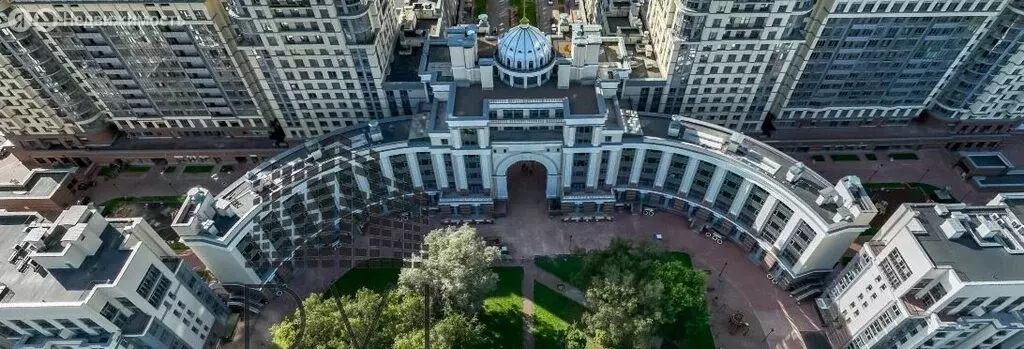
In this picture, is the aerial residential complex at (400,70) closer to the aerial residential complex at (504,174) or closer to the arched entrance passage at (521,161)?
the aerial residential complex at (504,174)

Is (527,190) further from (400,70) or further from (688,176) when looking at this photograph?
(400,70)

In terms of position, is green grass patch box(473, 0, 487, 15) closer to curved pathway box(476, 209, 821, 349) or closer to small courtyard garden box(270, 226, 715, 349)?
curved pathway box(476, 209, 821, 349)

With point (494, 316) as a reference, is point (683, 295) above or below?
above

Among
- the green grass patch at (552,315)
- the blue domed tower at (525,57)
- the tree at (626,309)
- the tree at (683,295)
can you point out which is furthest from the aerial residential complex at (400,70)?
the green grass patch at (552,315)

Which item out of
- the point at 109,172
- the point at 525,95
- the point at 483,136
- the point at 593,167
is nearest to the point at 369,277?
the point at 483,136

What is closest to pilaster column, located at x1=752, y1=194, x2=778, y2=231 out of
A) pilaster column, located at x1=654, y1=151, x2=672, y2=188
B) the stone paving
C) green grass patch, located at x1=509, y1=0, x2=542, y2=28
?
pilaster column, located at x1=654, y1=151, x2=672, y2=188

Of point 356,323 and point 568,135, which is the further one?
point 568,135
